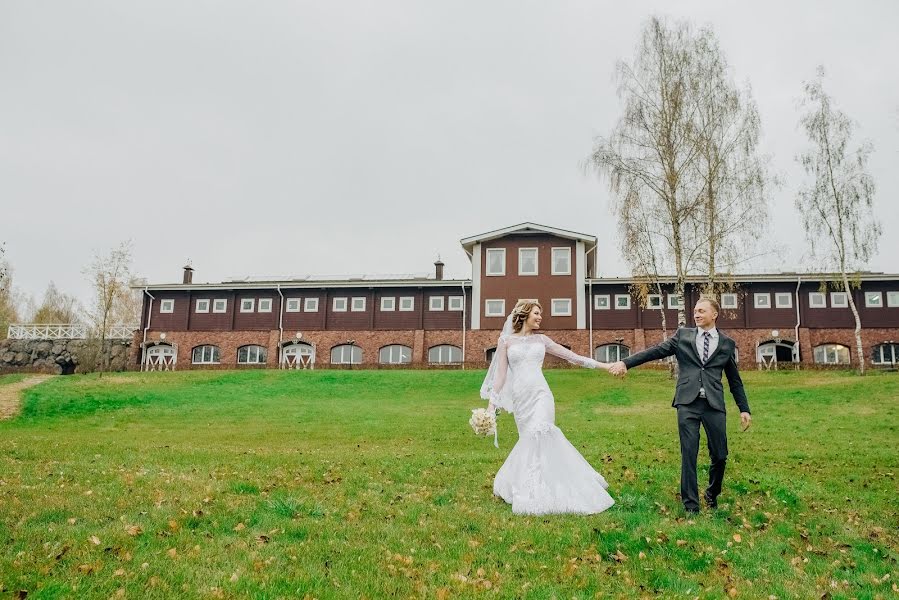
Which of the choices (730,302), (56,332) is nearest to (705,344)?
(730,302)

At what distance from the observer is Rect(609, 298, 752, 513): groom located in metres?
7.54

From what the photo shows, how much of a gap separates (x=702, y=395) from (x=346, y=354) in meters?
37.8

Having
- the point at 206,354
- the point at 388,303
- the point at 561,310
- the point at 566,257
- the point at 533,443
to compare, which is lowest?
the point at 533,443

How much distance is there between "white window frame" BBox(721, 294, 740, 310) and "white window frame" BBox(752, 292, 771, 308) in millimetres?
974

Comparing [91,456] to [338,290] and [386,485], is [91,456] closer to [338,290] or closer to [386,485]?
[386,485]

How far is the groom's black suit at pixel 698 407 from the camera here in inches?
297

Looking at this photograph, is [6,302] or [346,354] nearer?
[346,354]

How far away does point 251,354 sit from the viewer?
44938 millimetres

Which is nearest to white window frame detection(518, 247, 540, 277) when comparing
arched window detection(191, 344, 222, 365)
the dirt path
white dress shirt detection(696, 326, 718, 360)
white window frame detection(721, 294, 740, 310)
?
white window frame detection(721, 294, 740, 310)

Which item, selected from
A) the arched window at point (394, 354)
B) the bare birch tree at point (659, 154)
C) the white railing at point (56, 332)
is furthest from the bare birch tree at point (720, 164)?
the white railing at point (56, 332)

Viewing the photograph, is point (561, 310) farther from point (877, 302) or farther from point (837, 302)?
point (877, 302)

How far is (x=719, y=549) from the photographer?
5.96 m

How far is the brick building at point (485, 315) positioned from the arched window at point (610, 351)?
0.26 ft

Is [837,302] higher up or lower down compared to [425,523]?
higher up
